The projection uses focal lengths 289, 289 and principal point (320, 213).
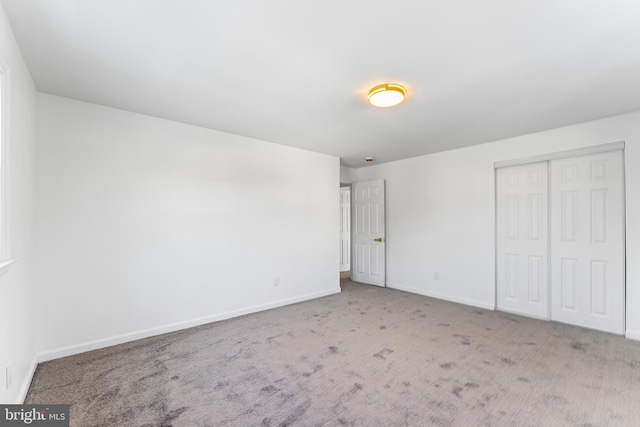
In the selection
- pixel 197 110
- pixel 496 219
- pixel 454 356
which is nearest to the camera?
pixel 454 356

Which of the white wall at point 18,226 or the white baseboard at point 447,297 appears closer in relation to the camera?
the white wall at point 18,226

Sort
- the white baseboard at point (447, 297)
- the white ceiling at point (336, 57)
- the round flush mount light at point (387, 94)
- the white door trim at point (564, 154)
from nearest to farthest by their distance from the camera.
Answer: the white ceiling at point (336, 57) → the round flush mount light at point (387, 94) → the white door trim at point (564, 154) → the white baseboard at point (447, 297)

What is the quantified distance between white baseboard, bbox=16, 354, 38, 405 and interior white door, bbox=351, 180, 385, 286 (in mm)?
4742

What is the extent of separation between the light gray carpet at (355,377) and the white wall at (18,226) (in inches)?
14.0

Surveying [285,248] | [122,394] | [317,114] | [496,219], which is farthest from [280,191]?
[496,219]

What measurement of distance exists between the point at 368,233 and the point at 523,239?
258 cm

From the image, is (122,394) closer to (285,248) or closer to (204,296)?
(204,296)

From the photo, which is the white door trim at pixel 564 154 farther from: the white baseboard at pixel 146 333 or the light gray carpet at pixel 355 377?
the white baseboard at pixel 146 333

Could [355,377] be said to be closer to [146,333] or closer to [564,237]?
[146,333]

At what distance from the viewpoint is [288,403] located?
2.03 m

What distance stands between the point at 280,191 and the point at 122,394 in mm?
2905

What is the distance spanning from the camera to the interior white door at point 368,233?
5559 mm

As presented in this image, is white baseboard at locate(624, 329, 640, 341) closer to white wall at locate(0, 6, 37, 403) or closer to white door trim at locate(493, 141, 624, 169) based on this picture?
white door trim at locate(493, 141, 624, 169)

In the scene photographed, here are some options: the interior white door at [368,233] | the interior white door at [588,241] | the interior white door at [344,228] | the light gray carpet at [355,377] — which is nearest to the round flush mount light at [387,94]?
the light gray carpet at [355,377]
